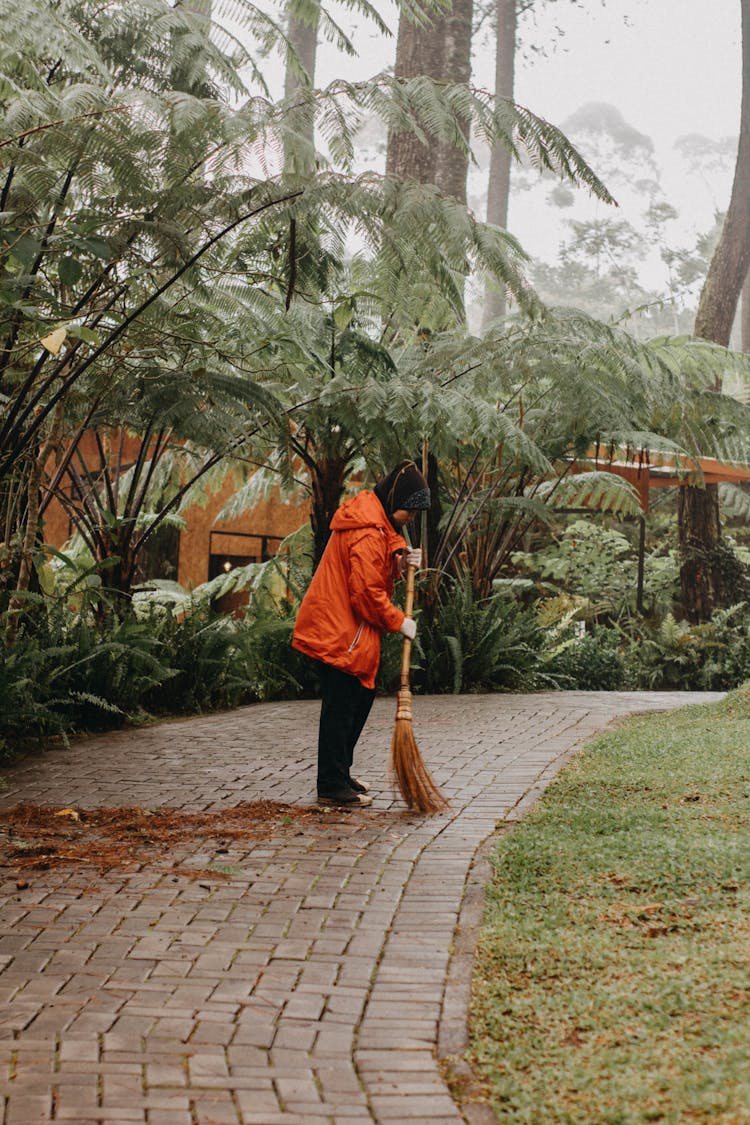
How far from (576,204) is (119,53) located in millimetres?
46463

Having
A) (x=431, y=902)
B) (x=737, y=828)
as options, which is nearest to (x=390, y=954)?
(x=431, y=902)

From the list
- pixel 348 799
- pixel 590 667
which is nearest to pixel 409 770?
pixel 348 799

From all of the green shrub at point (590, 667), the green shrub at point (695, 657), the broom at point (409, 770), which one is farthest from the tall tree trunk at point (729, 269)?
the broom at point (409, 770)

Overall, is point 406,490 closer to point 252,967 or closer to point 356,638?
point 356,638

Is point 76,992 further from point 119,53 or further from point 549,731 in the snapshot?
point 119,53

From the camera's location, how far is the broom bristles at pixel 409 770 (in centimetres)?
604

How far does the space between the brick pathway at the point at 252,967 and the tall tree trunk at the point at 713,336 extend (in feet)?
32.7

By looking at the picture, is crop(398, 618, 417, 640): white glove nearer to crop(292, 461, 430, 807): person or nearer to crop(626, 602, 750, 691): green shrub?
crop(292, 461, 430, 807): person

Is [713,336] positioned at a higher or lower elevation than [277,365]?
higher

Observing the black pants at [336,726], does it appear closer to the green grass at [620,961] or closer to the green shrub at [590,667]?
the green grass at [620,961]

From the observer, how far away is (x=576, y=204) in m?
51.0

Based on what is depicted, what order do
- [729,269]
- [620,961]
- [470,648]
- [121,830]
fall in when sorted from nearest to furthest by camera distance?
[620,961], [121,830], [470,648], [729,269]

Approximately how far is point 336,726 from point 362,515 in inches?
45.1

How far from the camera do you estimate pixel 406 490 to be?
6.20 metres
